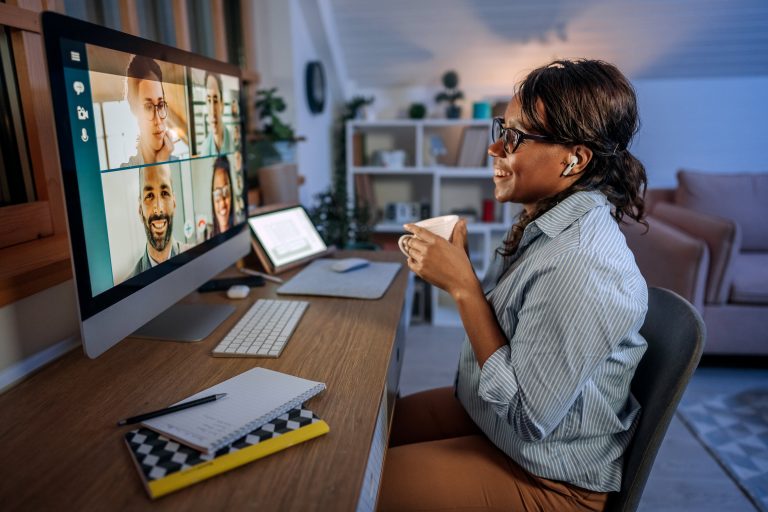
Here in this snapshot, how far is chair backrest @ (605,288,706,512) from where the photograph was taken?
818 mm

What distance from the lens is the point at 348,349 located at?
979 millimetres

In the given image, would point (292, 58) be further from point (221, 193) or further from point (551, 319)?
point (551, 319)

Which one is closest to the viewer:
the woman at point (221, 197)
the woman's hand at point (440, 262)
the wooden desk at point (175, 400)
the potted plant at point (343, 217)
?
the wooden desk at point (175, 400)

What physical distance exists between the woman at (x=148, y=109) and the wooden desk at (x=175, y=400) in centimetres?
37

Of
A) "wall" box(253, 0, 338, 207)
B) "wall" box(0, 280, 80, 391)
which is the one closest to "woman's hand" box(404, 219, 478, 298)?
"wall" box(0, 280, 80, 391)

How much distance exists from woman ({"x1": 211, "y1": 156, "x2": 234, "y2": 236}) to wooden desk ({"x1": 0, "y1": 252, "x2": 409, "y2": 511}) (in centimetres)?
25

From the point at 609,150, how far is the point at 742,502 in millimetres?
1374

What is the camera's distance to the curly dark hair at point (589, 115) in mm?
913

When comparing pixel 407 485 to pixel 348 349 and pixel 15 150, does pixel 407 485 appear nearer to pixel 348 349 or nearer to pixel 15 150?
pixel 348 349

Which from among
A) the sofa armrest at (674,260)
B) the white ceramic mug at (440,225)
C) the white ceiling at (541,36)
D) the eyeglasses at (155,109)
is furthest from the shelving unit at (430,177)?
the eyeglasses at (155,109)

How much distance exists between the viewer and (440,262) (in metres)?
0.98

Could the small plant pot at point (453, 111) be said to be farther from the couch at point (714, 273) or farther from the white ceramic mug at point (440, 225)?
the white ceramic mug at point (440, 225)

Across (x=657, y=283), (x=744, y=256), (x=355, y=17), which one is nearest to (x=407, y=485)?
(x=657, y=283)

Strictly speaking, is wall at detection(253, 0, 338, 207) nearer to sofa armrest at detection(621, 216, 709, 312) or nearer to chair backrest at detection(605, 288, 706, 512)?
→ sofa armrest at detection(621, 216, 709, 312)
